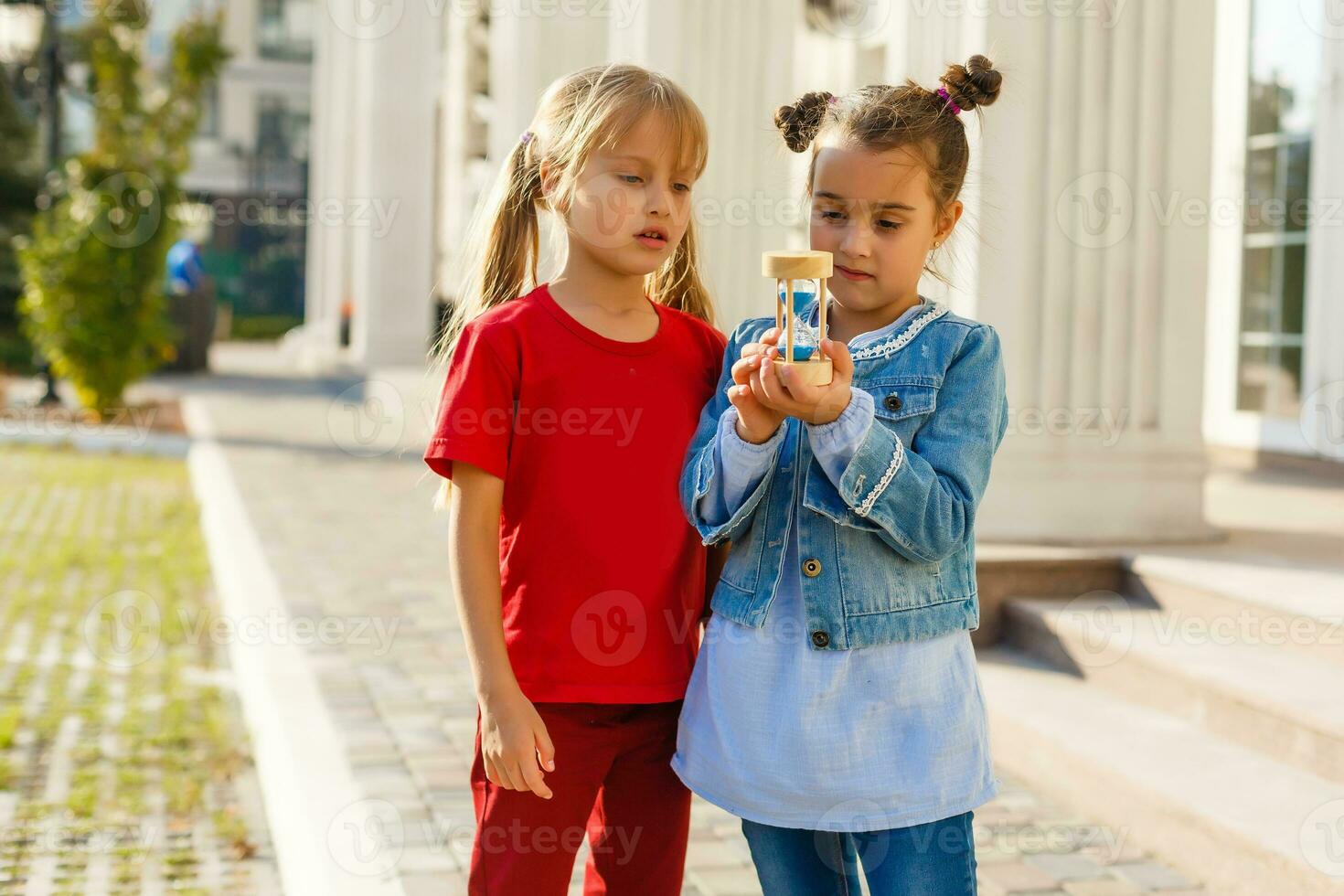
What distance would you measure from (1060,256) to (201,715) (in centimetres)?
339

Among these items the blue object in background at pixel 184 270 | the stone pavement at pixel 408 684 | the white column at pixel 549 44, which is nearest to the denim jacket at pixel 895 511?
the stone pavement at pixel 408 684

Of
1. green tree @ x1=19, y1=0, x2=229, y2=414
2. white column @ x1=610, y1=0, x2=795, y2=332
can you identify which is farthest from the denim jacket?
green tree @ x1=19, y1=0, x2=229, y2=414

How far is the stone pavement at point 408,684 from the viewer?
3.26 meters

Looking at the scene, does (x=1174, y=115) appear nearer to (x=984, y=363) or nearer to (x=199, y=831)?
(x=984, y=363)

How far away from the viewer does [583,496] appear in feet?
6.58

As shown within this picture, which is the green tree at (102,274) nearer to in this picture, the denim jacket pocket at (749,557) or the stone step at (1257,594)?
the stone step at (1257,594)

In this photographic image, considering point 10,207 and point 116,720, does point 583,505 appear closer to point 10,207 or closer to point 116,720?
point 116,720

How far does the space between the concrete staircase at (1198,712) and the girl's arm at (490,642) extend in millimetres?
1781

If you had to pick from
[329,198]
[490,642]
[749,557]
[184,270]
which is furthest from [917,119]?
[329,198]

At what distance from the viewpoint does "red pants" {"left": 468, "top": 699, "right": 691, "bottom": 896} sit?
2.00 m

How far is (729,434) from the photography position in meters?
1.83

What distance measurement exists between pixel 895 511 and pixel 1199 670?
94.9 inches

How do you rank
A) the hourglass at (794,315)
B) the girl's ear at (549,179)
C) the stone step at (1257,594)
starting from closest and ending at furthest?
the hourglass at (794,315) → the girl's ear at (549,179) → the stone step at (1257,594)

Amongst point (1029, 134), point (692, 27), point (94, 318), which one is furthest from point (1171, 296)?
point (94, 318)
